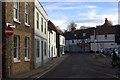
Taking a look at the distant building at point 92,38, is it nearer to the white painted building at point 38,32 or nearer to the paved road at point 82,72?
the white painted building at point 38,32

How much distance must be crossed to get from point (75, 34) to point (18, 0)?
66.4 meters

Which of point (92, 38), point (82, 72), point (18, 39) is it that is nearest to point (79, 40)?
point (92, 38)

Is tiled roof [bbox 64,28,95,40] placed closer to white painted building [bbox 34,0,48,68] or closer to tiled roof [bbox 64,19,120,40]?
tiled roof [bbox 64,19,120,40]

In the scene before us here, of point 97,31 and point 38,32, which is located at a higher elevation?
point 97,31

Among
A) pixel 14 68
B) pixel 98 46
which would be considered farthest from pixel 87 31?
pixel 14 68

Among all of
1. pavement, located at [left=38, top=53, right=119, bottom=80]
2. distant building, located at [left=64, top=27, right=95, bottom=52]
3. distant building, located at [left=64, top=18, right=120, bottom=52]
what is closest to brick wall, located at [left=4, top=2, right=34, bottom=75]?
pavement, located at [left=38, top=53, right=119, bottom=80]

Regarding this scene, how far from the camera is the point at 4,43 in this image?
1218 centimetres

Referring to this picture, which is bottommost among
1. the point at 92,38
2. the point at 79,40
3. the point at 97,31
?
the point at 79,40

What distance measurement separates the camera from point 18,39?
14.4m

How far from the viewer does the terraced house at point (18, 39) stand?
12.1m

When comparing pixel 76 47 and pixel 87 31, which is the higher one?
pixel 87 31

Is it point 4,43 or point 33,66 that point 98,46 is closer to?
point 33,66

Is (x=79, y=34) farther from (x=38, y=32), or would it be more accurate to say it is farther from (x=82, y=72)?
(x=82, y=72)

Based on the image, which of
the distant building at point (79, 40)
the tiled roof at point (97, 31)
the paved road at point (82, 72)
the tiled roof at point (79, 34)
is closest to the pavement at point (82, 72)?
the paved road at point (82, 72)
